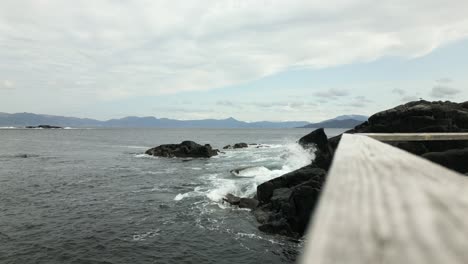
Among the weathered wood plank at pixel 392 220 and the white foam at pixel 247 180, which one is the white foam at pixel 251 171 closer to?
the white foam at pixel 247 180

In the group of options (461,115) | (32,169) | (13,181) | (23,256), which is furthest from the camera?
(32,169)

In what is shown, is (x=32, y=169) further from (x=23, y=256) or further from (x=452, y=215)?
(x=452, y=215)

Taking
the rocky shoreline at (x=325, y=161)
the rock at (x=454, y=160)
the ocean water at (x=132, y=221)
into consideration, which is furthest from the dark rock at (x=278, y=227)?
the rock at (x=454, y=160)

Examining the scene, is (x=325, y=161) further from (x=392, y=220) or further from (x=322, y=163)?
(x=392, y=220)

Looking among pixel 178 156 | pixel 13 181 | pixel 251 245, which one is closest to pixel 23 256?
pixel 251 245

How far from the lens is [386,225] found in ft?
5.44

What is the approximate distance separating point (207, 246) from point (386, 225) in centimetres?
1767

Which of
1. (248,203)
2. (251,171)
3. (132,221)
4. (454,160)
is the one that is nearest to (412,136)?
(454,160)

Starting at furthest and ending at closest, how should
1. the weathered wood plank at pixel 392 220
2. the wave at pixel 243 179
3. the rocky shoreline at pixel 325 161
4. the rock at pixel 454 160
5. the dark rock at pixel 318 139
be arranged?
the dark rock at pixel 318 139, the wave at pixel 243 179, the rocky shoreline at pixel 325 161, the rock at pixel 454 160, the weathered wood plank at pixel 392 220

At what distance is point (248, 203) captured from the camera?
26453 millimetres

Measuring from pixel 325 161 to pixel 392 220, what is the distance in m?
33.1

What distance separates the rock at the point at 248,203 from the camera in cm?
2624

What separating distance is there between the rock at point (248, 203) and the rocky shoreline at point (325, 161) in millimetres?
75

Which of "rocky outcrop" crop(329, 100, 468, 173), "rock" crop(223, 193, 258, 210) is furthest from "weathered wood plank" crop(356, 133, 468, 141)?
"rock" crop(223, 193, 258, 210)
